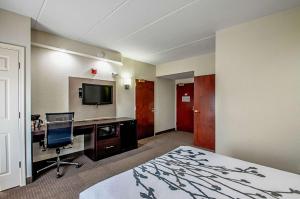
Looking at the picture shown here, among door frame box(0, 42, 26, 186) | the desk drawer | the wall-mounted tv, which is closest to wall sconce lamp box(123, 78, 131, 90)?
the wall-mounted tv

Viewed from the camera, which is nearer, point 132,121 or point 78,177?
point 78,177

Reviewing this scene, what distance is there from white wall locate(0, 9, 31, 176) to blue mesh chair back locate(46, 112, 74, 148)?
28 cm

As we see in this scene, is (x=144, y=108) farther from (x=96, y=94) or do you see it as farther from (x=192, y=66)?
(x=192, y=66)

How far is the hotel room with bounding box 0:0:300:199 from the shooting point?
1.47 metres

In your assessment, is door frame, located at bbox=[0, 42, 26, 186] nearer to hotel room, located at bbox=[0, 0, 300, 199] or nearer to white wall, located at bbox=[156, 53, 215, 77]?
hotel room, located at bbox=[0, 0, 300, 199]

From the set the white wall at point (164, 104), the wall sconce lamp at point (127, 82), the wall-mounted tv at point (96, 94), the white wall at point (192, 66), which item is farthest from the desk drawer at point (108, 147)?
the white wall at point (192, 66)

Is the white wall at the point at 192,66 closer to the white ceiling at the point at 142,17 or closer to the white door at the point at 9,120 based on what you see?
the white ceiling at the point at 142,17

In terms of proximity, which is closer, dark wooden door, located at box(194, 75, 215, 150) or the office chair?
the office chair

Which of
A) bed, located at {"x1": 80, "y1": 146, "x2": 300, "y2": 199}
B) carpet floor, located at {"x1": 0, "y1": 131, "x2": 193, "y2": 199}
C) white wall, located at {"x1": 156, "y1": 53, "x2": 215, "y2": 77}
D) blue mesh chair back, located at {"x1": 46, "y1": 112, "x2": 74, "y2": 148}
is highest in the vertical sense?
white wall, located at {"x1": 156, "y1": 53, "x2": 215, "y2": 77}

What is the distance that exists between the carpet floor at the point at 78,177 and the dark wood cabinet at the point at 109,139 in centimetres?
15

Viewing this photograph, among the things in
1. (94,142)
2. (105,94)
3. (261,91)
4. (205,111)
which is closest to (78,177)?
(94,142)

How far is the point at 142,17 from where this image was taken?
2.44 metres

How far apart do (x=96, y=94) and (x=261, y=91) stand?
11.7ft

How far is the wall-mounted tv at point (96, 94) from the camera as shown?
355 cm
